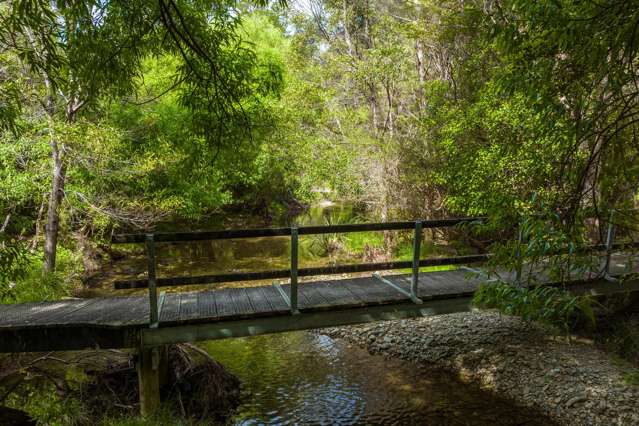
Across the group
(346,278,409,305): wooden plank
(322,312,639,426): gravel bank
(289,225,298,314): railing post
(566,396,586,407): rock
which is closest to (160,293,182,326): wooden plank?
(289,225,298,314): railing post

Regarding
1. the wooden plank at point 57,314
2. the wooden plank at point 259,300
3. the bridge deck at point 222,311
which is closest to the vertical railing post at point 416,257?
the bridge deck at point 222,311

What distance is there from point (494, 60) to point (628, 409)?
7894 mm

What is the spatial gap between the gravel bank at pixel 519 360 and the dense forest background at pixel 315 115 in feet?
8.80

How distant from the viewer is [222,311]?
5.17 meters

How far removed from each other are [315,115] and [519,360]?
13064 mm

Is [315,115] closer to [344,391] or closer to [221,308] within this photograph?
[344,391]

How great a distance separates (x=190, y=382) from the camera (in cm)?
611

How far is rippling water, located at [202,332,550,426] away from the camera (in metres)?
5.89

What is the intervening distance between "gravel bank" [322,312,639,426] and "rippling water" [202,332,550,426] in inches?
12.7

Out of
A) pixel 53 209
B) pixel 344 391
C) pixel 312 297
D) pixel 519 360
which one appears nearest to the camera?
pixel 312 297

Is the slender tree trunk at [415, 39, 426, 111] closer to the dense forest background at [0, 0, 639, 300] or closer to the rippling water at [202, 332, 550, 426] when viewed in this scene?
the dense forest background at [0, 0, 639, 300]

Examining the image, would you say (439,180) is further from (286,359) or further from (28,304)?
(28,304)

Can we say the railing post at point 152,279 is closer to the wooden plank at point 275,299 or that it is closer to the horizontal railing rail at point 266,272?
the horizontal railing rail at point 266,272

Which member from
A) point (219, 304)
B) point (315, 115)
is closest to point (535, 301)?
point (219, 304)
